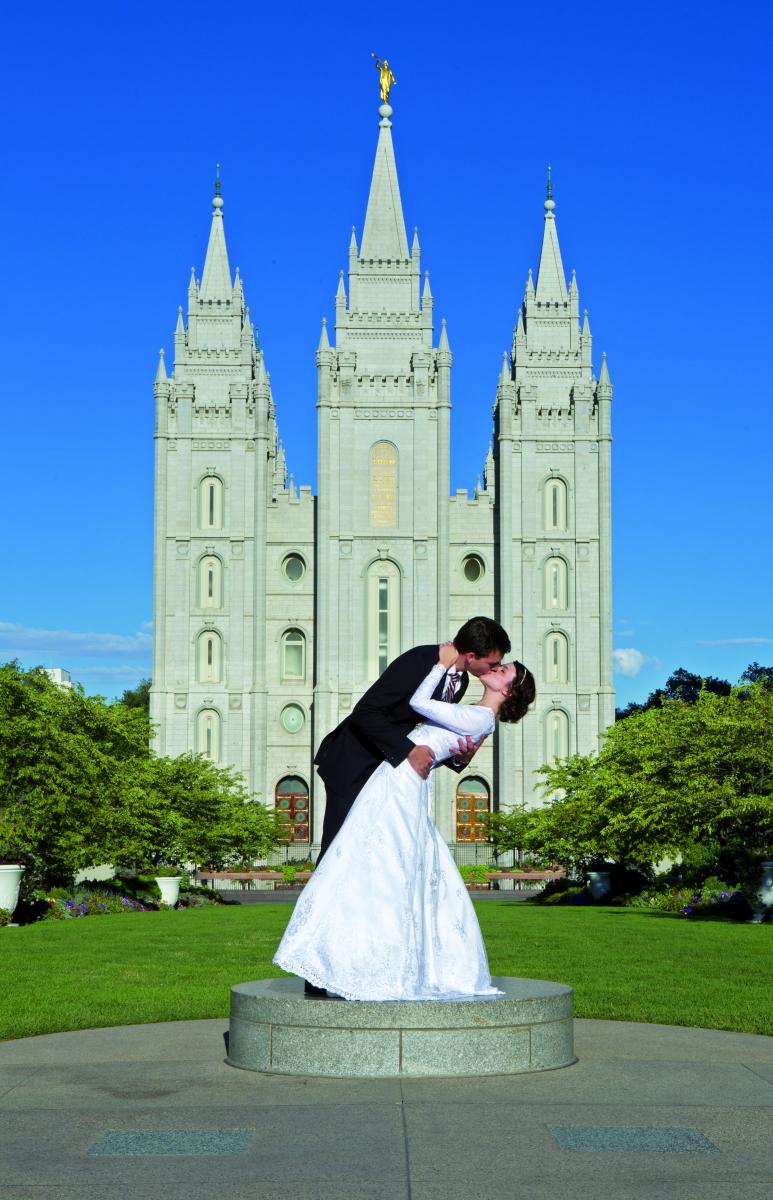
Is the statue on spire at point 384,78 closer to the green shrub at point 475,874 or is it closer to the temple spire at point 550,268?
the temple spire at point 550,268

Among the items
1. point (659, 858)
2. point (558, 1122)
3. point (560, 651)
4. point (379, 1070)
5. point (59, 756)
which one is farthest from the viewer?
point (560, 651)

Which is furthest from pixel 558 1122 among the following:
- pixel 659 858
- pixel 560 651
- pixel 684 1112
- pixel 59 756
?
pixel 560 651

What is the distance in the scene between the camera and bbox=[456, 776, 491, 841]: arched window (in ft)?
198

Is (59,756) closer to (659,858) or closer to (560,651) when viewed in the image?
(659,858)

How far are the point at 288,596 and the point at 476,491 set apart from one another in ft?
31.3

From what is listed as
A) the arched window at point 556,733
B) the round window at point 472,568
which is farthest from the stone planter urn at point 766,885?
the round window at point 472,568

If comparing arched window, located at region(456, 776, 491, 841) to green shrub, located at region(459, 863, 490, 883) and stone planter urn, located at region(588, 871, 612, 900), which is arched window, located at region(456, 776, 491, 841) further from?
stone planter urn, located at region(588, 871, 612, 900)

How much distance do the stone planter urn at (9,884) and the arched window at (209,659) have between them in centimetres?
3816

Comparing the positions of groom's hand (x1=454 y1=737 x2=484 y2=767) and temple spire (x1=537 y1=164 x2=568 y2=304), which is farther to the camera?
temple spire (x1=537 y1=164 x2=568 y2=304)

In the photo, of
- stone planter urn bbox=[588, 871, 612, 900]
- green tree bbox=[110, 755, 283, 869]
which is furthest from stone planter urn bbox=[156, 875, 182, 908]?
stone planter urn bbox=[588, 871, 612, 900]

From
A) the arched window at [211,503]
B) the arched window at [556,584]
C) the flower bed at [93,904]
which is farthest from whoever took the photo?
the arched window at [211,503]

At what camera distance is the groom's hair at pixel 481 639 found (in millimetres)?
→ 7738

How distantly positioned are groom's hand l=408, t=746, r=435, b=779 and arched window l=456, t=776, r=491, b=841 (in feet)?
173

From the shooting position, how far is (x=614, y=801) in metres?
29.3
